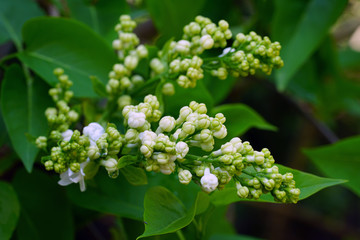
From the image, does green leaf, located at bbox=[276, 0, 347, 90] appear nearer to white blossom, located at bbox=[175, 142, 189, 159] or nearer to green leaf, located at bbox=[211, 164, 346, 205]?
green leaf, located at bbox=[211, 164, 346, 205]

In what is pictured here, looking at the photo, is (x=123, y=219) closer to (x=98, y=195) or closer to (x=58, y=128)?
(x=98, y=195)

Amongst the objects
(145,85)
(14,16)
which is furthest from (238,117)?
(14,16)

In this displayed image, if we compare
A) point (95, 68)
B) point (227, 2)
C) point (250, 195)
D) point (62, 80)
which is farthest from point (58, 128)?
point (227, 2)

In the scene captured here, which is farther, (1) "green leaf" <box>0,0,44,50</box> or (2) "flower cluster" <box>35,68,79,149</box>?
(1) "green leaf" <box>0,0,44,50</box>

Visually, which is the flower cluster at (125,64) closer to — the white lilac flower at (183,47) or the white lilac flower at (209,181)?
the white lilac flower at (183,47)

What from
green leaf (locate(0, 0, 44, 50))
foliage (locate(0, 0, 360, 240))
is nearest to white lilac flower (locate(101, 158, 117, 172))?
foliage (locate(0, 0, 360, 240))

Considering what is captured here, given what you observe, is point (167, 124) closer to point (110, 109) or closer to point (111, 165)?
point (111, 165)
